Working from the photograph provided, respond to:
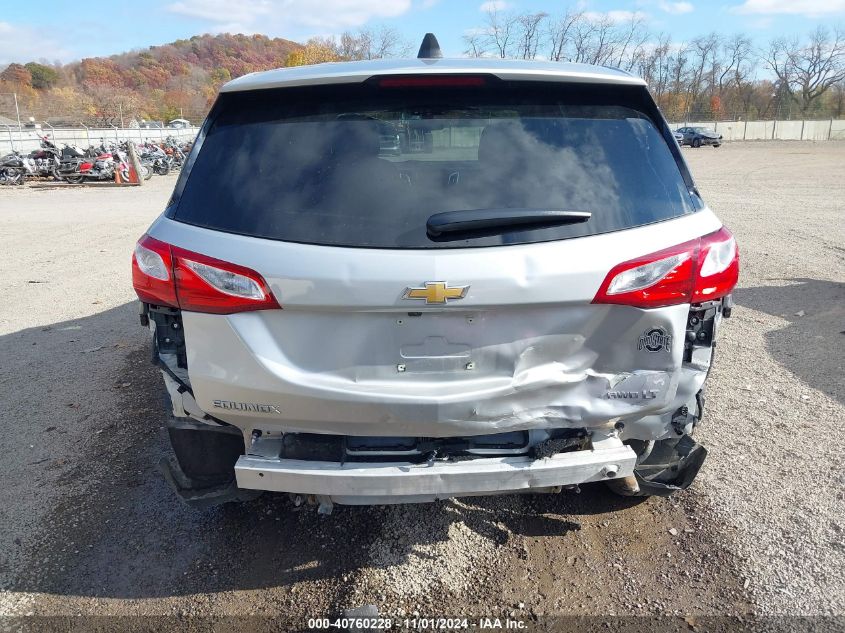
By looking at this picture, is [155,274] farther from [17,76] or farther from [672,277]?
[17,76]

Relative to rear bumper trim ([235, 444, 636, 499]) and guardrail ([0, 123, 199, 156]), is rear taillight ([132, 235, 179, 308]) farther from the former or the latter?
guardrail ([0, 123, 199, 156])

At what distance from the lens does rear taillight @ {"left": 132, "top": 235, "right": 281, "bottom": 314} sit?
2148 mm

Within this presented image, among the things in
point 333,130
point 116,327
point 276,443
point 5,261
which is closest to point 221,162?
point 333,130

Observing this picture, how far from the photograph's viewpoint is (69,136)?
4238 centimetres

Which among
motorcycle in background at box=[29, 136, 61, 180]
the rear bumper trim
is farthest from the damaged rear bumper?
motorcycle in background at box=[29, 136, 61, 180]

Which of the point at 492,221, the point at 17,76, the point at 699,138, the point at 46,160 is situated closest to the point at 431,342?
the point at 492,221

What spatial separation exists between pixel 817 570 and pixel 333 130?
277 cm

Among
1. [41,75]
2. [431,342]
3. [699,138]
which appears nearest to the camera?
[431,342]

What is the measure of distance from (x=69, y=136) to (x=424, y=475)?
4869 cm

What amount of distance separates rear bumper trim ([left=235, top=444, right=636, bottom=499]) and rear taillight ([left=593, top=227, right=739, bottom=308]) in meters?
0.61

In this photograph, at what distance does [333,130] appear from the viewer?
236cm

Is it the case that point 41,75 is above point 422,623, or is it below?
above

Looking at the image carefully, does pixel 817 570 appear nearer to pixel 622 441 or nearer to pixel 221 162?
pixel 622 441

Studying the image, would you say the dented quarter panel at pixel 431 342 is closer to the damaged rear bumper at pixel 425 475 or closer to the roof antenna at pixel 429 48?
the damaged rear bumper at pixel 425 475
